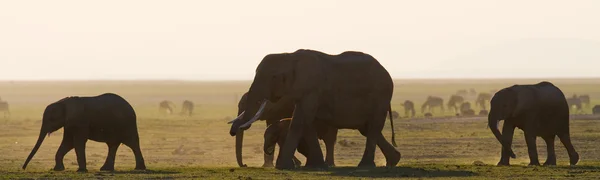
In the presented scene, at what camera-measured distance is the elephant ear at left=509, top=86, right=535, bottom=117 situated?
32219 millimetres

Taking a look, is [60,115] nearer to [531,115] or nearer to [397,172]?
[397,172]

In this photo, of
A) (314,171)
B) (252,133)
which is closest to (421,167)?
(314,171)

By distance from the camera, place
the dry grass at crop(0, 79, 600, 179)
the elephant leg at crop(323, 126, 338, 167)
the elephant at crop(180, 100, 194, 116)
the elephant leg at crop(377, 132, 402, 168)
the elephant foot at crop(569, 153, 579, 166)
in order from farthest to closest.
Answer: the elephant at crop(180, 100, 194, 116), the elephant leg at crop(323, 126, 338, 167), the elephant foot at crop(569, 153, 579, 166), the elephant leg at crop(377, 132, 402, 168), the dry grass at crop(0, 79, 600, 179)

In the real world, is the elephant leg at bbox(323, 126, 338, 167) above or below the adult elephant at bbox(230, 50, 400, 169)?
below

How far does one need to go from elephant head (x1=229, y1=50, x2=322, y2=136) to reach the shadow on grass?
1.76 meters

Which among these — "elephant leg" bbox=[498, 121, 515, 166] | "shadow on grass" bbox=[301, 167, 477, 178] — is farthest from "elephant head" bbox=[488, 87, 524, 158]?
"shadow on grass" bbox=[301, 167, 477, 178]

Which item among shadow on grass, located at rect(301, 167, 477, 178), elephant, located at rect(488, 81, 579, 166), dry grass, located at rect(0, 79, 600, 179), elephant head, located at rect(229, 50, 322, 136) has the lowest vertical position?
dry grass, located at rect(0, 79, 600, 179)

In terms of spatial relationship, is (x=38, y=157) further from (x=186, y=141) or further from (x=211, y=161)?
(x=186, y=141)

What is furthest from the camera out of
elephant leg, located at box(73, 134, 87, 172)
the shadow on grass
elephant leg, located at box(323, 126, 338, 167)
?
elephant leg, located at box(323, 126, 338, 167)

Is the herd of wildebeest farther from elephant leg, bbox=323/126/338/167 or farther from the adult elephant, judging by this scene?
elephant leg, bbox=323/126/338/167

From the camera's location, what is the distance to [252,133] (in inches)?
2270

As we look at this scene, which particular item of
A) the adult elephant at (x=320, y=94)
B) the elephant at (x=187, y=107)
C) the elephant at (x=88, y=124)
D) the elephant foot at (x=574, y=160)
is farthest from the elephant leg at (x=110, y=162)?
the elephant at (x=187, y=107)

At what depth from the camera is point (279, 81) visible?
96.4ft

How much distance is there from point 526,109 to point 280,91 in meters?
6.44
